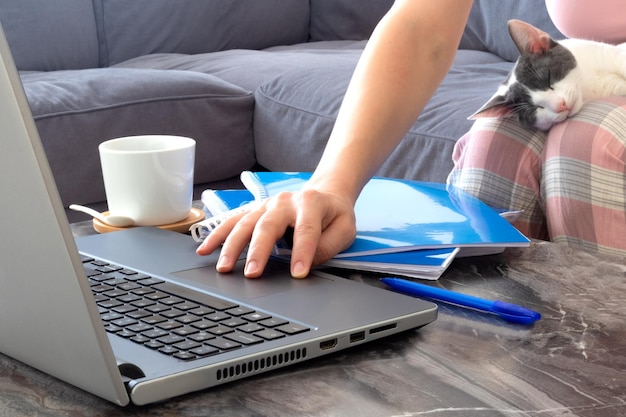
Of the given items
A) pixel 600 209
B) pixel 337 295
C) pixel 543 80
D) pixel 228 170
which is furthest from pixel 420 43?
pixel 228 170

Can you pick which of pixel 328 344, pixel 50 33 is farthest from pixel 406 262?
pixel 50 33

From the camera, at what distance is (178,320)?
22.4 inches

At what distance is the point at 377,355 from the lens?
562 mm

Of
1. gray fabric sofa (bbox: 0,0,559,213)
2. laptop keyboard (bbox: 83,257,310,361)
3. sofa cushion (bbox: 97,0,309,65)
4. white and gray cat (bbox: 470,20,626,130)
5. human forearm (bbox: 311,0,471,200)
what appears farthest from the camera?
sofa cushion (bbox: 97,0,309,65)

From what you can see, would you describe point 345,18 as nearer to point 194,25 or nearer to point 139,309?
point 194,25

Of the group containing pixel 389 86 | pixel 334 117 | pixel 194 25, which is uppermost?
pixel 389 86

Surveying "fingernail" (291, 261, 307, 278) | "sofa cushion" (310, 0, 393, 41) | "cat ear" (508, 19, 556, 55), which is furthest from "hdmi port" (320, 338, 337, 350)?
"sofa cushion" (310, 0, 393, 41)

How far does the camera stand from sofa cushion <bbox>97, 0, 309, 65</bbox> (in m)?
2.74

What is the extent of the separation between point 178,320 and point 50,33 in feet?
7.18

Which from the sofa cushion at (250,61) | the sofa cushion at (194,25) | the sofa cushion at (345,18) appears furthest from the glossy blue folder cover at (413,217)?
the sofa cushion at (345,18)

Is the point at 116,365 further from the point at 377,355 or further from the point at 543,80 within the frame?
the point at 543,80

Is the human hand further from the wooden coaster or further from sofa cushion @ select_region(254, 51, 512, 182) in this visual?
sofa cushion @ select_region(254, 51, 512, 182)

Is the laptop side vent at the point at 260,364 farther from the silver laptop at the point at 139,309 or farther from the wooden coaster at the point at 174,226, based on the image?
the wooden coaster at the point at 174,226

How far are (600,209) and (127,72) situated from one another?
136cm
